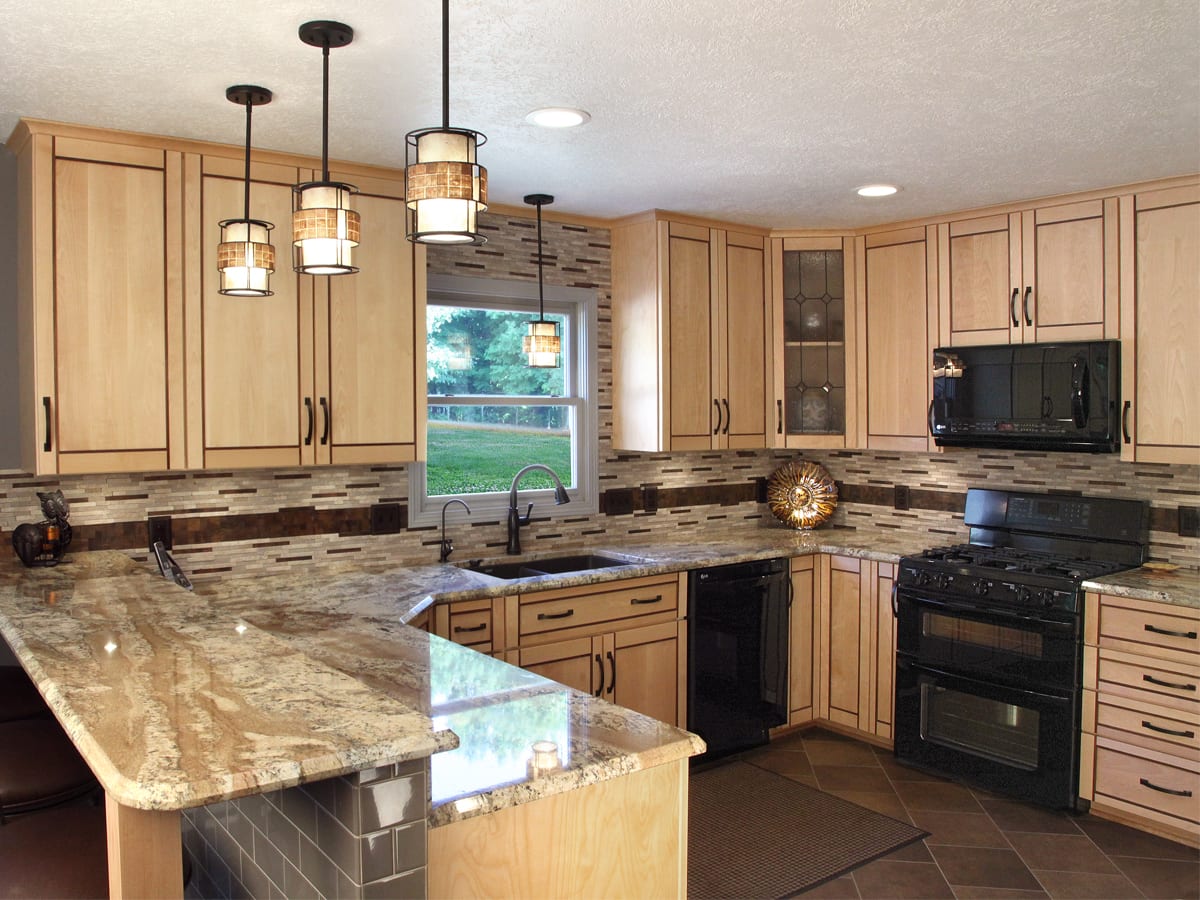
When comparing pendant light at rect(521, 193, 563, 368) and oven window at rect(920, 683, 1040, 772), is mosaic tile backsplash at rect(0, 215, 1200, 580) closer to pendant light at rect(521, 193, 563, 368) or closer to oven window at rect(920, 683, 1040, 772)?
pendant light at rect(521, 193, 563, 368)

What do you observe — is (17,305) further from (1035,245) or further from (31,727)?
(1035,245)

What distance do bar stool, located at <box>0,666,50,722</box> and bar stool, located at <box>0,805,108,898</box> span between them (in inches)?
27.4

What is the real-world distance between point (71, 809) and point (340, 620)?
913 millimetres

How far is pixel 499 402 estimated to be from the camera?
419 centimetres

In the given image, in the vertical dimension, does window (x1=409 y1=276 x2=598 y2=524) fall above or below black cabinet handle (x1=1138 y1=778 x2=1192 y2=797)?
above

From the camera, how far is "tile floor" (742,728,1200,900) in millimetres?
3062

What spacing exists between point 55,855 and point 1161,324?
3778 millimetres

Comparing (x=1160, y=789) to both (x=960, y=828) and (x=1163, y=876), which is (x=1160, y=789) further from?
(x=960, y=828)

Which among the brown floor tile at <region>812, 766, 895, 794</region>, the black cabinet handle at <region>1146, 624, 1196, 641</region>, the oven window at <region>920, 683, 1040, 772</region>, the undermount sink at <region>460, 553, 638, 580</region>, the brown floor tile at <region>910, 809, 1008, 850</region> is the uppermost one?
the undermount sink at <region>460, 553, 638, 580</region>

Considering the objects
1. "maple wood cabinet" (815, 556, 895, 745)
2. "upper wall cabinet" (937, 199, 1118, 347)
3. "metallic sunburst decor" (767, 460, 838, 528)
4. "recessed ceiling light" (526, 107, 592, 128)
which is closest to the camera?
"recessed ceiling light" (526, 107, 592, 128)

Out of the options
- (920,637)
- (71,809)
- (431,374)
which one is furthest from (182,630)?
(920,637)

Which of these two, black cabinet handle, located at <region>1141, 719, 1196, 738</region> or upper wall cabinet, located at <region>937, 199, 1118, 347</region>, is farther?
upper wall cabinet, located at <region>937, 199, 1118, 347</region>

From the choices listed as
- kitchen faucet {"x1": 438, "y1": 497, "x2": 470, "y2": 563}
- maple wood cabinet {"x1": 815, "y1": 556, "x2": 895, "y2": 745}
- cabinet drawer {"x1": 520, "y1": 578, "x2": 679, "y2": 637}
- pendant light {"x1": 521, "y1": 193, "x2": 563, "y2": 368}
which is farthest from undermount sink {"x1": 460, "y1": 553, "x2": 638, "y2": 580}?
maple wood cabinet {"x1": 815, "y1": 556, "x2": 895, "y2": 745}

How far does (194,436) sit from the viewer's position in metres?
3.07
